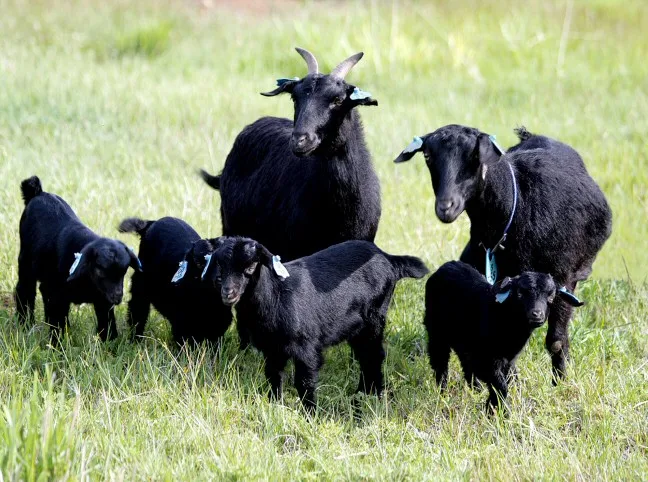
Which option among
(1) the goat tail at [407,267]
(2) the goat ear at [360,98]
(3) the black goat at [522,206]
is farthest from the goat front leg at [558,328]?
(2) the goat ear at [360,98]

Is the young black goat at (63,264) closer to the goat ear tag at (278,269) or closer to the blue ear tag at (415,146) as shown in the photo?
the goat ear tag at (278,269)

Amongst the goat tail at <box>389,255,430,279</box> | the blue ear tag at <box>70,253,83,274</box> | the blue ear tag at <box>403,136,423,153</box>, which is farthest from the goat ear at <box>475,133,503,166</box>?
the blue ear tag at <box>70,253,83,274</box>

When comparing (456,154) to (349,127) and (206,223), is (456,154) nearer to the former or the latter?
(349,127)

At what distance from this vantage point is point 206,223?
28.7 ft

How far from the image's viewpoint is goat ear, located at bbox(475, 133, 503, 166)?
18.5 feet

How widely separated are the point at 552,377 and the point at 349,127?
6.74ft

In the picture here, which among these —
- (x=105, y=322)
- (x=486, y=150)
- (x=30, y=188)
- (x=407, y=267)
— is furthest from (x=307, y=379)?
(x=30, y=188)

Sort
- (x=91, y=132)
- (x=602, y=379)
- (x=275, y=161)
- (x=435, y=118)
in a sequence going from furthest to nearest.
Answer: (x=435, y=118) < (x=91, y=132) < (x=275, y=161) < (x=602, y=379)

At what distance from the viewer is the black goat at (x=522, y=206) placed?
5.66m

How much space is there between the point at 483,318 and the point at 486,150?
97 centimetres

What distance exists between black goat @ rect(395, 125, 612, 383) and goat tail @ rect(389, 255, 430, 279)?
396 millimetres

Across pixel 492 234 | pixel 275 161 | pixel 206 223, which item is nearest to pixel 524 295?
pixel 492 234

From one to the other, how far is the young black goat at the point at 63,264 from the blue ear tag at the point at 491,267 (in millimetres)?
2152

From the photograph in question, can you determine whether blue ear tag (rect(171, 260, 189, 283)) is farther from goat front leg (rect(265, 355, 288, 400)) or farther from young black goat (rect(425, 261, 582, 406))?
young black goat (rect(425, 261, 582, 406))
